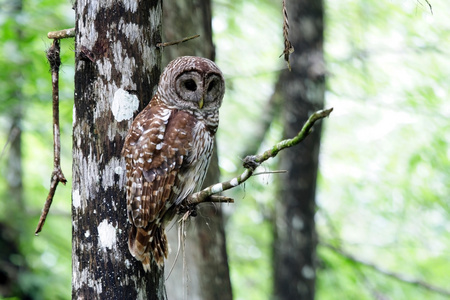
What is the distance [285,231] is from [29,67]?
3593 mm

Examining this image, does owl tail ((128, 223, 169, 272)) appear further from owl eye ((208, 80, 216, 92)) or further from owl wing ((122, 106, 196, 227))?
owl eye ((208, 80, 216, 92))

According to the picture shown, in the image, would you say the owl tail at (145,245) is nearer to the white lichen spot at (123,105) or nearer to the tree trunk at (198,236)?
the white lichen spot at (123,105)

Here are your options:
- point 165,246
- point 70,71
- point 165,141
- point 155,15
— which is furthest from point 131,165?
point 70,71

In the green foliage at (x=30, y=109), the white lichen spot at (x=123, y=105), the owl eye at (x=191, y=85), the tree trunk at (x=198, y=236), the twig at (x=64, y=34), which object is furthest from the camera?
the green foliage at (x=30, y=109)

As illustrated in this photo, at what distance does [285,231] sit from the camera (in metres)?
7.13

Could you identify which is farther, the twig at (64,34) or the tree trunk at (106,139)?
the twig at (64,34)

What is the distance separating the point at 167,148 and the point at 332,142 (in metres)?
8.24

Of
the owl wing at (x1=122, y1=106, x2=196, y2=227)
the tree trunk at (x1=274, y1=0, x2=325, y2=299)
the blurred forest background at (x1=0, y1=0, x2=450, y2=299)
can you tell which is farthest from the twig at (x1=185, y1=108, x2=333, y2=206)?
the tree trunk at (x1=274, y1=0, x2=325, y2=299)

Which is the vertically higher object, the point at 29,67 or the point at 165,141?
the point at 29,67

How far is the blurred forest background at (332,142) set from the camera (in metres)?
7.00

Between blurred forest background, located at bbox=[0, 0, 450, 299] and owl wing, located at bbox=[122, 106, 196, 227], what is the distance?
3.17 meters

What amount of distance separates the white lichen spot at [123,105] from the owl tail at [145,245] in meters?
0.59

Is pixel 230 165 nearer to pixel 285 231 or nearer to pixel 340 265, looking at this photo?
pixel 285 231

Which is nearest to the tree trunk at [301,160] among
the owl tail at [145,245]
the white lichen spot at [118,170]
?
the owl tail at [145,245]
